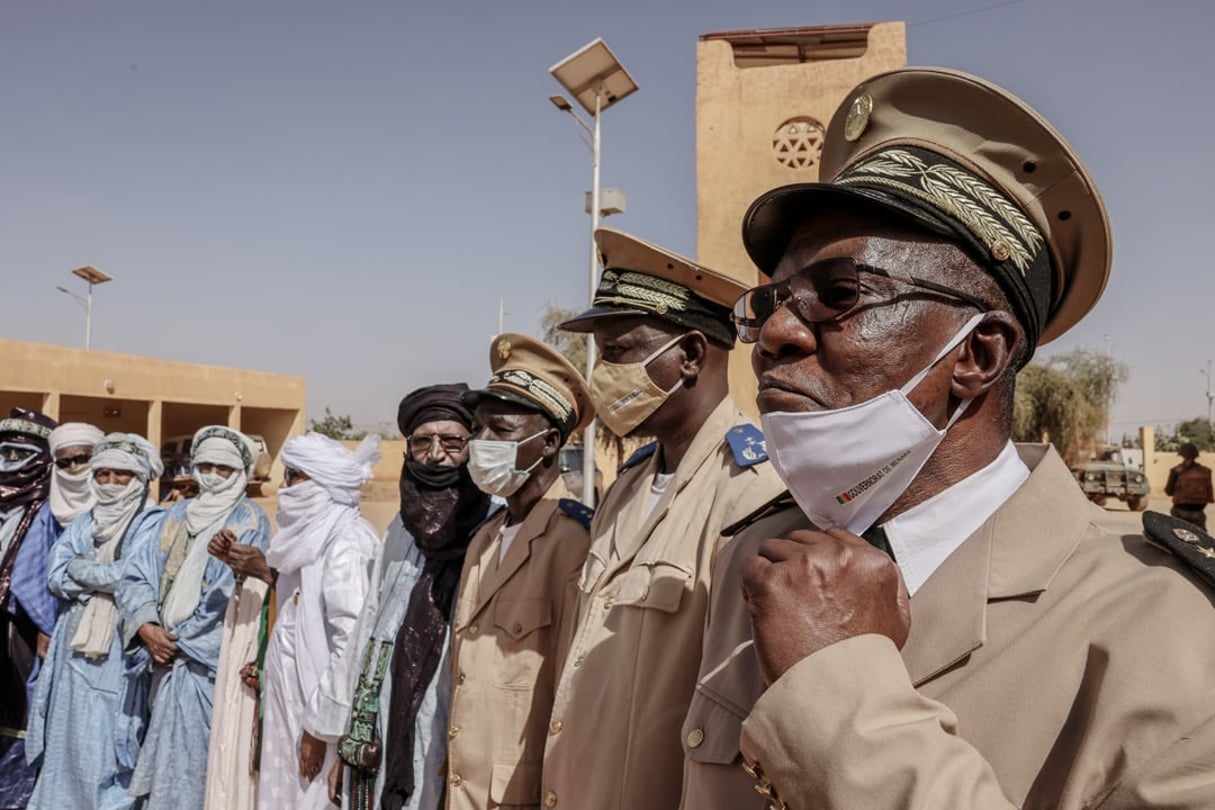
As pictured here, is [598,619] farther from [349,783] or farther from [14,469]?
[14,469]

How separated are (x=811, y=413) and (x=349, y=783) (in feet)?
10.6

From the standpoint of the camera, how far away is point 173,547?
5121 mm

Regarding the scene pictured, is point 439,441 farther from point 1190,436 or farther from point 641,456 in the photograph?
point 1190,436

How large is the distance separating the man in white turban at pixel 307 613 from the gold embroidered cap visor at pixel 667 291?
2.05 metres

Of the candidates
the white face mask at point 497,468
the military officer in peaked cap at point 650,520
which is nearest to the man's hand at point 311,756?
the white face mask at point 497,468

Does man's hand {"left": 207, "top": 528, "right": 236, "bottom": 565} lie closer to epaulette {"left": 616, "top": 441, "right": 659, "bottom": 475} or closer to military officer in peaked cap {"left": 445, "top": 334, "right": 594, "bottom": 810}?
military officer in peaked cap {"left": 445, "top": 334, "right": 594, "bottom": 810}

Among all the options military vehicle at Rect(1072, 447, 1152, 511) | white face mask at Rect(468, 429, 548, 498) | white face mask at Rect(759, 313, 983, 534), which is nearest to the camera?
white face mask at Rect(759, 313, 983, 534)

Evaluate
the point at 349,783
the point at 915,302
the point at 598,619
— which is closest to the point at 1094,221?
the point at 915,302

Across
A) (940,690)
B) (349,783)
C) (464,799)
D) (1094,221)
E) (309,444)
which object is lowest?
(349,783)

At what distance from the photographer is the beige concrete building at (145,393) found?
66.4 ft

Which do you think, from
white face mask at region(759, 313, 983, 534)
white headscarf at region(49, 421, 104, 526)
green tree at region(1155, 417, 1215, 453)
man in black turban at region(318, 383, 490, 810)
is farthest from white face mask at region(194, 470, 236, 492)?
green tree at region(1155, 417, 1215, 453)

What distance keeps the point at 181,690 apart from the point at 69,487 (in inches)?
95.9

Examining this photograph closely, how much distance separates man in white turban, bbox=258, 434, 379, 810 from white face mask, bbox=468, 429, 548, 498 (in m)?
1.09

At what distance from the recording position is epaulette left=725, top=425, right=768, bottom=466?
235cm
